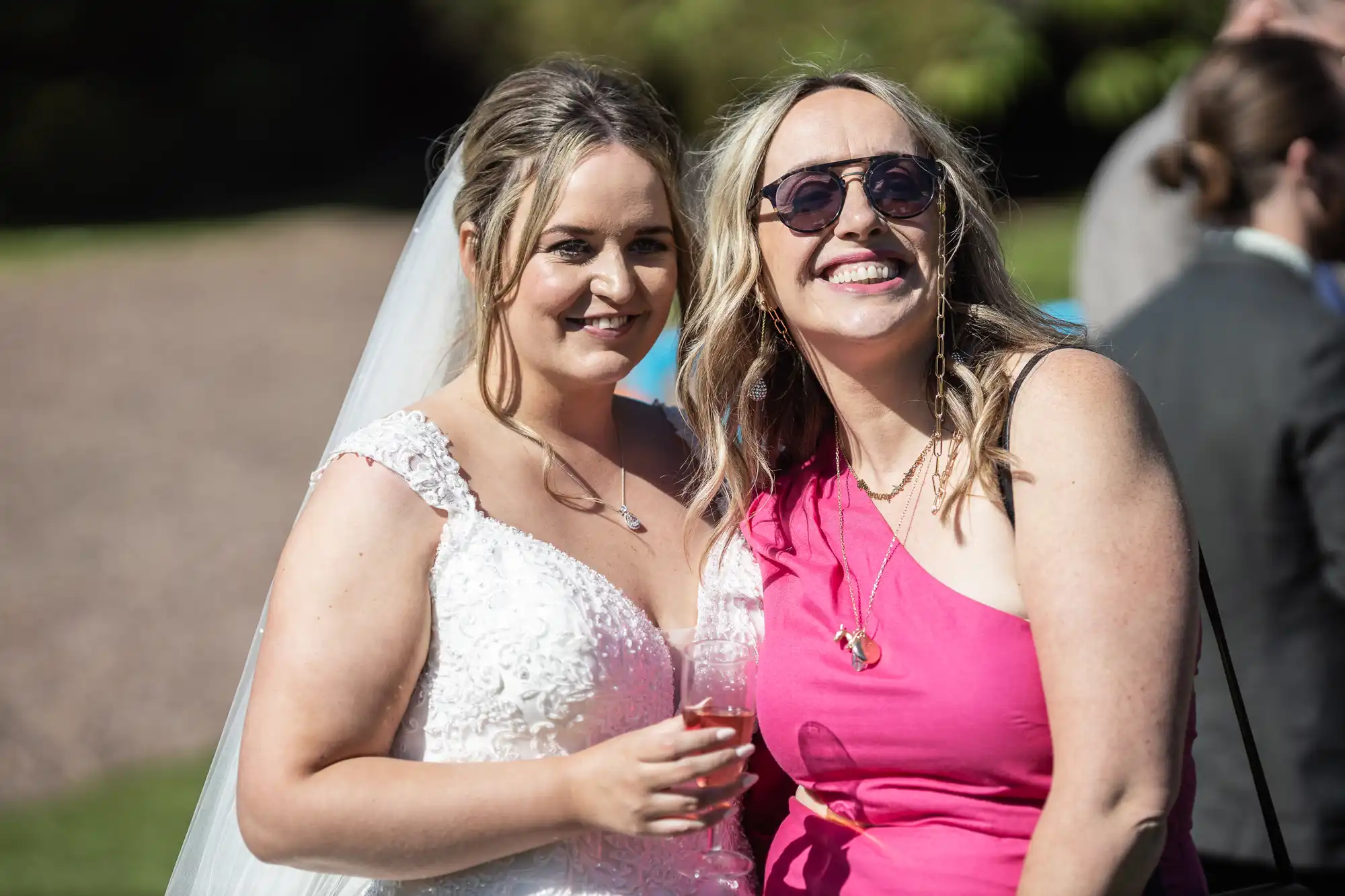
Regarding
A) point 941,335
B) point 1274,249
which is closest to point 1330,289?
point 1274,249

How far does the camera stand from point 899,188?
2592 mm

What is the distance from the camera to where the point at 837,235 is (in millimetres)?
2607

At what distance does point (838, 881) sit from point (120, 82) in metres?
22.6

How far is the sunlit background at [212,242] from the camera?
739cm

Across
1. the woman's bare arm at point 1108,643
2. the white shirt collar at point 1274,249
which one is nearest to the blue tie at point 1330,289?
the white shirt collar at point 1274,249

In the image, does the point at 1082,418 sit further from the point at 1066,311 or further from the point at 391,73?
the point at 391,73

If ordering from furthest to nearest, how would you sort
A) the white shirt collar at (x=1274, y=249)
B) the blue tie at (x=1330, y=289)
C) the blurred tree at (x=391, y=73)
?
the blurred tree at (x=391, y=73)
the blue tie at (x=1330, y=289)
the white shirt collar at (x=1274, y=249)

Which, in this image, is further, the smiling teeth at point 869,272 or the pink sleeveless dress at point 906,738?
the smiling teeth at point 869,272

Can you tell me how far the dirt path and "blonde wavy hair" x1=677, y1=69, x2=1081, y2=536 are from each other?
5.31 m

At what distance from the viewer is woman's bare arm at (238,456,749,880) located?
238 cm

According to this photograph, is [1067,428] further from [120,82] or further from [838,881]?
[120,82]

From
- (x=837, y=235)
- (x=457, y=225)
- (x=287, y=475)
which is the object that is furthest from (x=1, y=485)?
(x=837, y=235)

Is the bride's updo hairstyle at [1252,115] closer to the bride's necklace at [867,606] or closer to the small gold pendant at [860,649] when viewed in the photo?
the bride's necklace at [867,606]

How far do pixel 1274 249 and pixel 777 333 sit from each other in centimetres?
152
